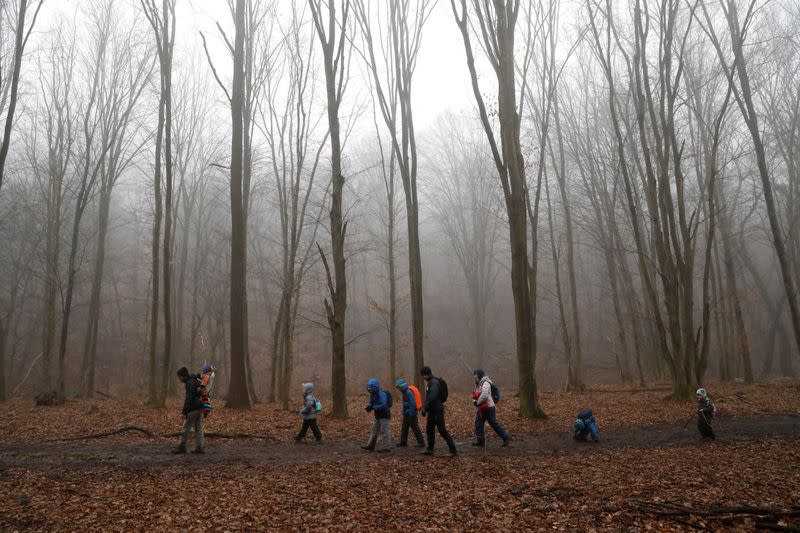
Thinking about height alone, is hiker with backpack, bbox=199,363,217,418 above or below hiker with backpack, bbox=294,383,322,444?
above

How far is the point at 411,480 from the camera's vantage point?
659 cm

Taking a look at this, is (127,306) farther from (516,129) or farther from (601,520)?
(601,520)

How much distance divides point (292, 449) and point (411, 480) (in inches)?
128

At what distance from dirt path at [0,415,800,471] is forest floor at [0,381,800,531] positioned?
1.4 inches

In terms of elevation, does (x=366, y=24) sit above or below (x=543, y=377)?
above

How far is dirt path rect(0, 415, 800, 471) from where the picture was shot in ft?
25.9

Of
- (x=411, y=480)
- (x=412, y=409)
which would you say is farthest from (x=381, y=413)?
(x=411, y=480)

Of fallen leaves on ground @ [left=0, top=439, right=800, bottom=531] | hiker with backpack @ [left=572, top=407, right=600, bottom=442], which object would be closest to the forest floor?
fallen leaves on ground @ [left=0, top=439, right=800, bottom=531]

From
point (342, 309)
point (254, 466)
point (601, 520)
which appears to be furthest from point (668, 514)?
point (342, 309)

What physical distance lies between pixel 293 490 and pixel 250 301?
36.8 m

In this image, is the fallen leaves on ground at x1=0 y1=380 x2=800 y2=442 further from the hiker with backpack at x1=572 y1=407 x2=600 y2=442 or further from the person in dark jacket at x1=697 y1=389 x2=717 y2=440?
the hiker with backpack at x1=572 y1=407 x2=600 y2=442

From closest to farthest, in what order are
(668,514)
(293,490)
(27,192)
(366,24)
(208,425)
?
1. (668,514)
2. (293,490)
3. (208,425)
4. (366,24)
5. (27,192)

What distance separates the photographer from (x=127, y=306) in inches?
1478

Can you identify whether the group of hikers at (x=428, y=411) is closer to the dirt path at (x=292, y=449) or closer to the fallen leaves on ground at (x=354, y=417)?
the dirt path at (x=292, y=449)
